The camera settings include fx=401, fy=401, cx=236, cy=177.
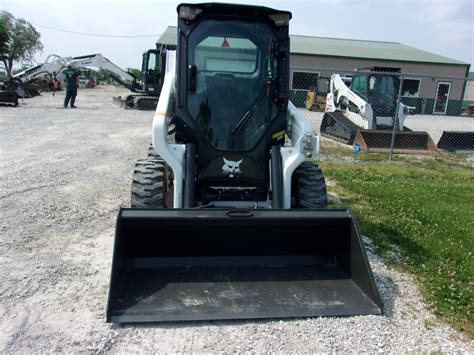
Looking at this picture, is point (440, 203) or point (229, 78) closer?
point (229, 78)

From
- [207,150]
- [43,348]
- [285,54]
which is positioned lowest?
[43,348]

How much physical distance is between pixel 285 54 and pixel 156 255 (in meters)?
2.51

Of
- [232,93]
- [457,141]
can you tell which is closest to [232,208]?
[232,93]

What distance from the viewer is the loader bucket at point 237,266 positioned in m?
3.20

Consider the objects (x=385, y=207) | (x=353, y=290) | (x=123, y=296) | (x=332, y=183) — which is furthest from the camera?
(x=332, y=183)

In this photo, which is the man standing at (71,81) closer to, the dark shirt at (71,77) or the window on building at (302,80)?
the dark shirt at (71,77)

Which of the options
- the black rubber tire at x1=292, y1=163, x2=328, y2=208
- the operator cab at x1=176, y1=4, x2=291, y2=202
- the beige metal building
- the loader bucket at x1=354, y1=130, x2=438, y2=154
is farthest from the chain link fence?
the beige metal building

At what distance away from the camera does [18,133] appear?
38.3ft

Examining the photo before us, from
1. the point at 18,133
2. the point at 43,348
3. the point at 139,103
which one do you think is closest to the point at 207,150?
the point at 43,348

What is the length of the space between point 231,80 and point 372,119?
1010 centimetres

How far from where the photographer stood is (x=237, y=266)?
12.1ft

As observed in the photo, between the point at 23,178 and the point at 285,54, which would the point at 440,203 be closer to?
the point at 285,54

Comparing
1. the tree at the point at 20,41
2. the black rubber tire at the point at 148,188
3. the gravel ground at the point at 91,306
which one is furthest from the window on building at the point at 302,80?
the tree at the point at 20,41

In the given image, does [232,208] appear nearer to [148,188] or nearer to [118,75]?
[148,188]
